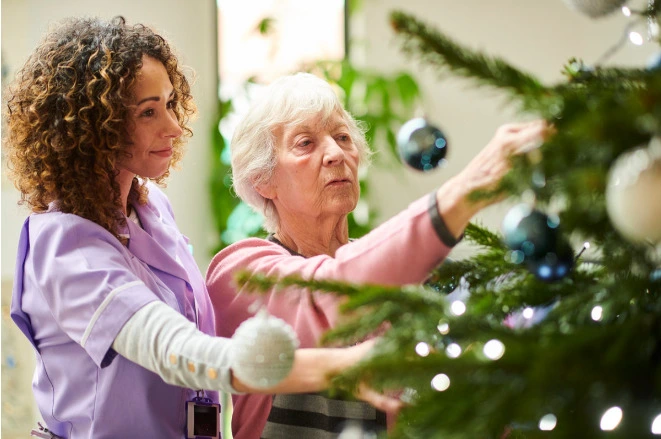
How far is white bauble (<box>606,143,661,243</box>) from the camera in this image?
1.47 feet

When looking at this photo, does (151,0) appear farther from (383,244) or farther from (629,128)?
(629,128)

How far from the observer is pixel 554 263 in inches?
23.6

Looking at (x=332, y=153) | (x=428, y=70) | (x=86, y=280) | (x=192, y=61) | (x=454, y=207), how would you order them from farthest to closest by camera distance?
(x=192, y=61), (x=428, y=70), (x=332, y=153), (x=86, y=280), (x=454, y=207)

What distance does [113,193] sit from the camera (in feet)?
4.00

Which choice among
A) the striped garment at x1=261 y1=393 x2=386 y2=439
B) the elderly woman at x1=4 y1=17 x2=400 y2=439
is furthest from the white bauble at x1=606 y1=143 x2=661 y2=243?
the striped garment at x1=261 y1=393 x2=386 y2=439

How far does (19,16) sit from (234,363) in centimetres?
237

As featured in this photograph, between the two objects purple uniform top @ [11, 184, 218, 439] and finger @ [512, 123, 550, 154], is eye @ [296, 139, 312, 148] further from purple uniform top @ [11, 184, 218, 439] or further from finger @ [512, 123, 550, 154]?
finger @ [512, 123, 550, 154]

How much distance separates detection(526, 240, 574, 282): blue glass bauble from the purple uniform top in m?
0.57

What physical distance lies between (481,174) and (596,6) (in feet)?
0.59

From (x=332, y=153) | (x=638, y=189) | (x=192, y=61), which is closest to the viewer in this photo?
(x=638, y=189)

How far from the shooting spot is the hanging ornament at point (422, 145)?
81 centimetres

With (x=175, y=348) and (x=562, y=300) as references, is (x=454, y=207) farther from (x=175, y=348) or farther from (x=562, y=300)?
(x=175, y=348)

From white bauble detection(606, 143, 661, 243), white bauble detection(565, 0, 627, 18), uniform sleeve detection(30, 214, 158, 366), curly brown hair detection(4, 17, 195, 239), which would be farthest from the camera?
curly brown hair detection(4, 17, 195, 239)

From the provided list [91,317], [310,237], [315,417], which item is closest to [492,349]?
[91,317]
